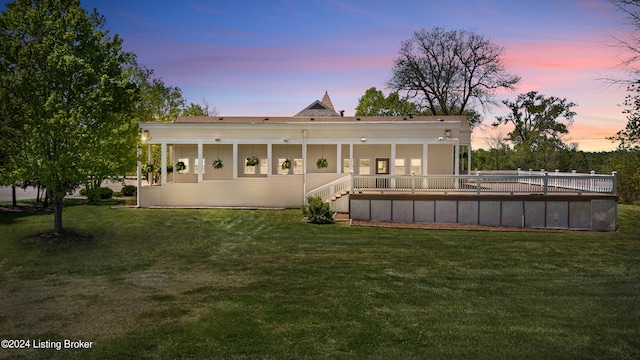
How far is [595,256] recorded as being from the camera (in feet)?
49.1

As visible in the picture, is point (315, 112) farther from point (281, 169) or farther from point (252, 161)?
point (252, 161)

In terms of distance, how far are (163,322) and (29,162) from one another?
1131cm

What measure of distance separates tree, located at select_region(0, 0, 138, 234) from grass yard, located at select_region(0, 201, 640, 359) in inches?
107

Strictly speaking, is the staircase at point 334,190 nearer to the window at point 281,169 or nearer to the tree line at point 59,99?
the window at point 281,169

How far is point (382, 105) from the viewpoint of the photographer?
58406 mm

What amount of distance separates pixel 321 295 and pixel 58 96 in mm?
13011

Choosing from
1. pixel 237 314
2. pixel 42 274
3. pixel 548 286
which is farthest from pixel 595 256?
pixel 42 274

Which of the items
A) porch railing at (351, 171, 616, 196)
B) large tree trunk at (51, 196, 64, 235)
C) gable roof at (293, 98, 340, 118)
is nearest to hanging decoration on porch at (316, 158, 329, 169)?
porch railing at (351, 171, 616, 196)

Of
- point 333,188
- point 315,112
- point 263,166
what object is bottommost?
point 333,188

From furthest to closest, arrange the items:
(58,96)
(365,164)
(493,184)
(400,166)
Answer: (365,164)
(400,166)
(493,184)
(58,96)

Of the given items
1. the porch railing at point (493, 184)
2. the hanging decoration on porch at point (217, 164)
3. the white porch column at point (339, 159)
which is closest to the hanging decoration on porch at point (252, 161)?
the hanging decoration on porch at point (217, 164)

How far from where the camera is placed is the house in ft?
87.2

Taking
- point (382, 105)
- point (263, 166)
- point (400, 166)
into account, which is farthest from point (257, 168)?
point (382, 105)

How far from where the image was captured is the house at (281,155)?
26.6m
